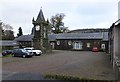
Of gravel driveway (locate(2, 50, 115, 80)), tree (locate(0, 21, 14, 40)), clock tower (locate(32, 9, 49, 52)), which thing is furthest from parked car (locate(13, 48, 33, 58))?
tree (locate(0, 21, 14, 40))

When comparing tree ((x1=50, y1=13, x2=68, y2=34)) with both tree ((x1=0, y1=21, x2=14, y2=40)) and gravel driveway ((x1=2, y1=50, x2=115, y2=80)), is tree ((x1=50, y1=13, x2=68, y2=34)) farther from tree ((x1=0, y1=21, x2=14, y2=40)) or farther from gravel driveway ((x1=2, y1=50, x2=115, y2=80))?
gravel driveway ((x1=2, y1=50, x2=115, y2=80))

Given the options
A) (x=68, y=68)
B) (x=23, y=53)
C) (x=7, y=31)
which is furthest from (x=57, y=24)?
(x=68, y=68)

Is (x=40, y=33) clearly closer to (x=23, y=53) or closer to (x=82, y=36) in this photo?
(x=23, y=53)

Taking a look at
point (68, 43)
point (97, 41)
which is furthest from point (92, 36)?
point (68, 43)

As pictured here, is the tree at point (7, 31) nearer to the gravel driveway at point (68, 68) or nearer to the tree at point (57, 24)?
the tree at point (57, 24)

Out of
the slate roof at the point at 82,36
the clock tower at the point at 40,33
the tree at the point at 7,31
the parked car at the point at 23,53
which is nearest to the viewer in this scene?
the parked car at the point at 23,53

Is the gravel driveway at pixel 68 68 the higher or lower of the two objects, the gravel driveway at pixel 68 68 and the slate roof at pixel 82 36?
the lower

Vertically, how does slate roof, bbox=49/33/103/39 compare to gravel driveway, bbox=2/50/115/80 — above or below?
above

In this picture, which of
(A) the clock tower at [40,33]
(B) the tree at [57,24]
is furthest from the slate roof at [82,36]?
(B) the tree at [57,24]

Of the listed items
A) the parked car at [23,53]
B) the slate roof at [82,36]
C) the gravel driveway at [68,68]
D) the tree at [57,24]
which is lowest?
the gravel driveway at [68,68]

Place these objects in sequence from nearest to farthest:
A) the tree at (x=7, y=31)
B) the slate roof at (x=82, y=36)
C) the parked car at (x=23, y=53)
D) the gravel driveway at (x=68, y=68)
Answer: the gravel driveway at (x=68, y=68), the parked car at (x=23, y=53), the slate roof at (x=82, y=36), the tree at (x=7, y=31)

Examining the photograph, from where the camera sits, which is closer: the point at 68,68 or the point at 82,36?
the point at 68,68

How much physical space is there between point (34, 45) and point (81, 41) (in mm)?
15302

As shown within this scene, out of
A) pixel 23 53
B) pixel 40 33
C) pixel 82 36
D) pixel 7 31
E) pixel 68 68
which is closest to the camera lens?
pixel 68 68
